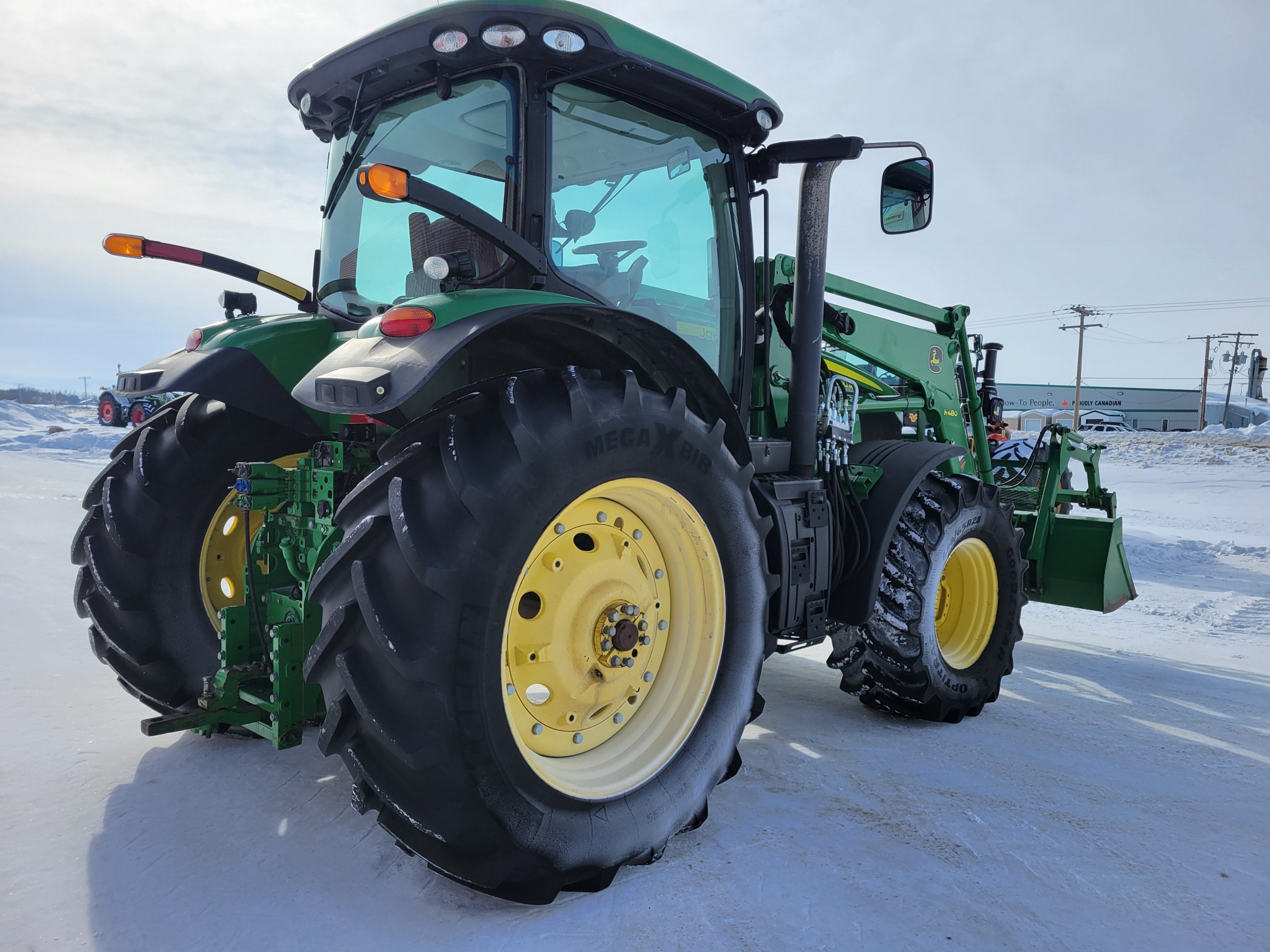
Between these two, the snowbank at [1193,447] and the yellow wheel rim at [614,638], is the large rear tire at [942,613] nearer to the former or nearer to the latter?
the yellow wheel rim at [614,638]

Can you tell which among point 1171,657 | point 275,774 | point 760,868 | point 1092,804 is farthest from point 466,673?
point 1171,657

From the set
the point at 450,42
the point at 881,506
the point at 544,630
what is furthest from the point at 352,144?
the point at 881,506

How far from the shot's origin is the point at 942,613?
406 centimetres

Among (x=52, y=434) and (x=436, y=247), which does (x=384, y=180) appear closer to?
(x=436, y=247)

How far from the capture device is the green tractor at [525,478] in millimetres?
1876

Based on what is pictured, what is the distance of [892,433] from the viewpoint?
4629mm

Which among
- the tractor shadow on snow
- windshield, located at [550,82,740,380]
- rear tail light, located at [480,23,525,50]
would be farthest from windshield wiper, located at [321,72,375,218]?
the tractor shadow on snow

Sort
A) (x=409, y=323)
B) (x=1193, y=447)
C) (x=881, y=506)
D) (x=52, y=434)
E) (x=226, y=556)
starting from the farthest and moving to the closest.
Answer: (x=1193, y=447) < (x=52, y=434) < (x=881, y=506) < (x=226, y=556) < (x=409, y=323)

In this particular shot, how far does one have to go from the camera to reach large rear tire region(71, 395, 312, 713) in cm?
289

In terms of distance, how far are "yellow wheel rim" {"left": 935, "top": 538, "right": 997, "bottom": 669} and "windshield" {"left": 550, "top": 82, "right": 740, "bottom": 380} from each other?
169cm

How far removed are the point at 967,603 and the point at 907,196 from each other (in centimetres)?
194

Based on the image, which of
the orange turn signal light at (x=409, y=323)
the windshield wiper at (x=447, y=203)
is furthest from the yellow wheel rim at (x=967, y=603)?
the orange turn signal light at (x=409, y=323)

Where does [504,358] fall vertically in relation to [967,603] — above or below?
above

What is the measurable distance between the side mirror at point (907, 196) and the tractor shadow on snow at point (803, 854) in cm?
202
